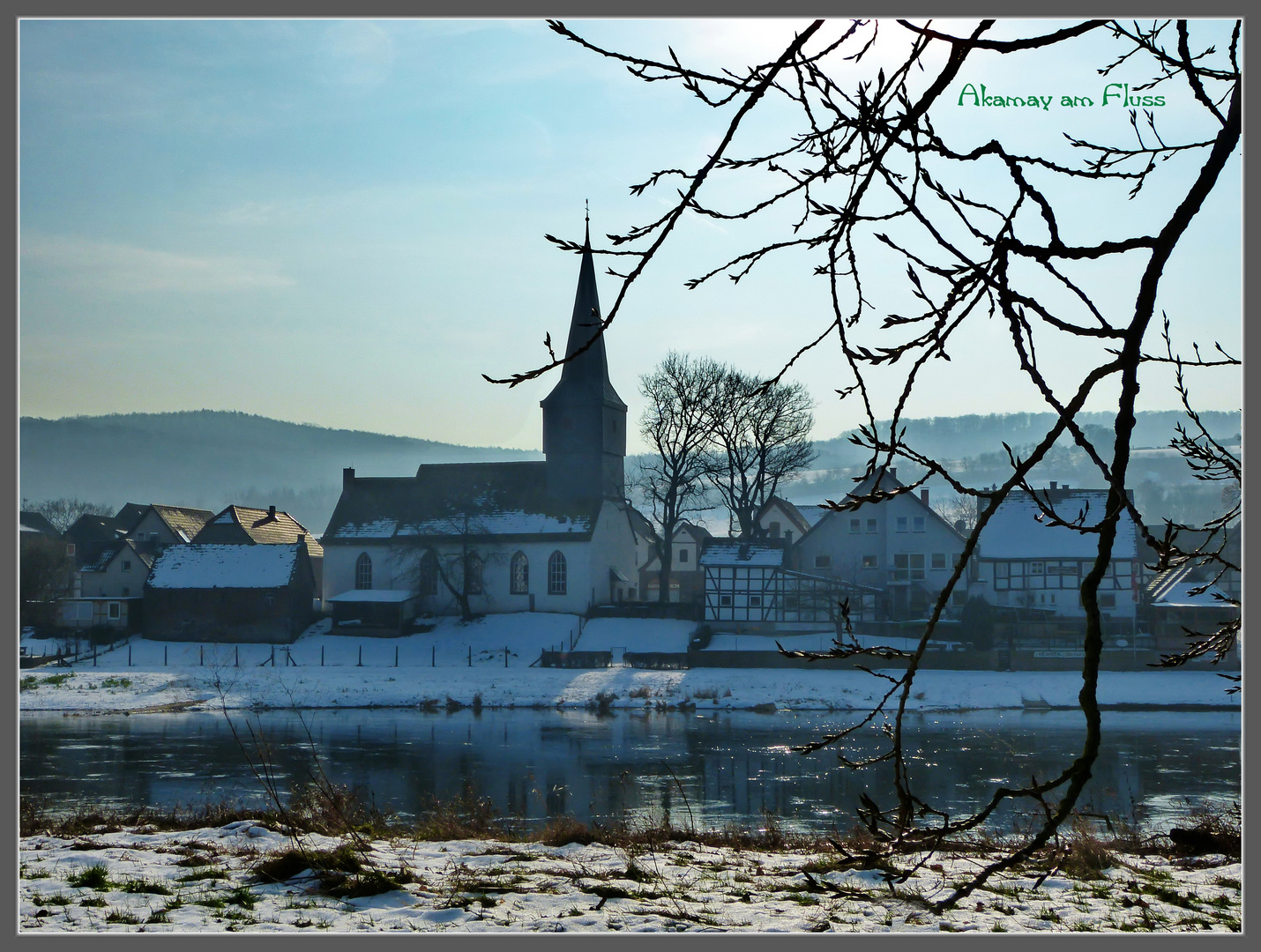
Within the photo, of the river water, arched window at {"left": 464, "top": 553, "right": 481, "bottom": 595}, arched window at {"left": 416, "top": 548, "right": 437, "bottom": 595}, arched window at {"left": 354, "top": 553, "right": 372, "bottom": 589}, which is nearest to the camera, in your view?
the river water

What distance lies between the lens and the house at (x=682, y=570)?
56.2 metres

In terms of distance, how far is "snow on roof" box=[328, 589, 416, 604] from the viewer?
146ft

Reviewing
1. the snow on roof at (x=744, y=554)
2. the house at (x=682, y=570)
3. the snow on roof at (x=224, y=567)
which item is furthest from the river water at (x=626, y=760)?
the house at (x=682, y=570)

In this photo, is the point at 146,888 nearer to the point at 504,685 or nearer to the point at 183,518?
the point at 504,685

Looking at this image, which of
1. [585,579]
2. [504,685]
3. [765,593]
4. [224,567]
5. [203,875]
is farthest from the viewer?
[585,579]

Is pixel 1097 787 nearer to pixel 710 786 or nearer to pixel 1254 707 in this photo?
pixel 710 786

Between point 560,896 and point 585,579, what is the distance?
3965cm

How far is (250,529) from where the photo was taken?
170ft

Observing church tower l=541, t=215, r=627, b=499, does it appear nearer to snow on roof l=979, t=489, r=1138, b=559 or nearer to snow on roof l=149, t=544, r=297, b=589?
snow on roof l=149, t=544, r=297, b=589

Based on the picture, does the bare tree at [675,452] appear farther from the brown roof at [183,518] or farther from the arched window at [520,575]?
the brown roof at [183,518]

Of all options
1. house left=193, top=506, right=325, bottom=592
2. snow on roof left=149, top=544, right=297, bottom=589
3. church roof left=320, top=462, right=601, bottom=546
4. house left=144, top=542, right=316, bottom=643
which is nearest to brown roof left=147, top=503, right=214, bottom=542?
house left=193, top=506, right=325, bottom=592

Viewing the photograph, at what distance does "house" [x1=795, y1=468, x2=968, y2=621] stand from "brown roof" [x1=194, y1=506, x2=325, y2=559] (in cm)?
2277

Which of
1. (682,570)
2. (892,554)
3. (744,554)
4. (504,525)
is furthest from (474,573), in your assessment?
(682,570)

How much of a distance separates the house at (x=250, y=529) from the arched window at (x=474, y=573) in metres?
7.94
